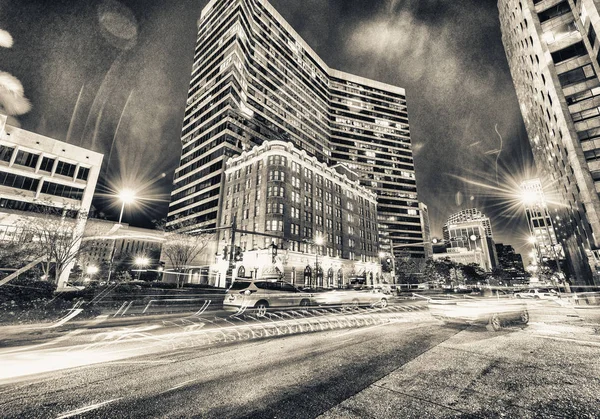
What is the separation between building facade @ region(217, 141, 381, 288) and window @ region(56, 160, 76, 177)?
24595 mm

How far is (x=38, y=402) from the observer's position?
3.72 meters

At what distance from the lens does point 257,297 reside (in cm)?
1552

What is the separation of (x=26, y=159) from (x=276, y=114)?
5260cm

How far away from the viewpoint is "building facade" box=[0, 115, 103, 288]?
34.8 meters

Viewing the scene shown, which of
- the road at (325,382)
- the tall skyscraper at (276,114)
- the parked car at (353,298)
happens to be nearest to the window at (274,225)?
the tall skyscraper at (276,114)

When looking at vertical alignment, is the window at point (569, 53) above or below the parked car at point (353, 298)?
above

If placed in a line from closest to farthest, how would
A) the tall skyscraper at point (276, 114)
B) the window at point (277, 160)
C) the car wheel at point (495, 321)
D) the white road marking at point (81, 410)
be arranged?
the white road marking at point (81, 410), the car wheel at point (495, 321), the window at point (277, 160), the tall skyscraper at point (276, 114)

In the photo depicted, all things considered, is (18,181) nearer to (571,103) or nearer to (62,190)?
(62,190)

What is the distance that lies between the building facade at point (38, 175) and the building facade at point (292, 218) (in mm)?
23104

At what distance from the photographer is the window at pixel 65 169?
39.0 m

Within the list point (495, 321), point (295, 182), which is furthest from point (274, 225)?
point (495, 321)

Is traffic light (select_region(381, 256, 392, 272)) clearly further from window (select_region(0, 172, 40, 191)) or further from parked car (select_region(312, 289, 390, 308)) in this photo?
window (select_region(0, 172, 40, 191))

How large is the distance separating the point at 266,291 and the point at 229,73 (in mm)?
66488

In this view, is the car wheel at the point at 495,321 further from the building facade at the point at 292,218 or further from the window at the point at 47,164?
the window at the point at 47,164
